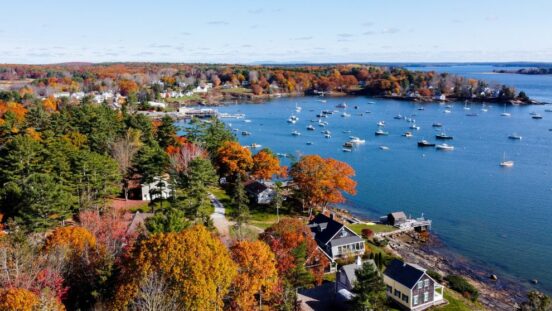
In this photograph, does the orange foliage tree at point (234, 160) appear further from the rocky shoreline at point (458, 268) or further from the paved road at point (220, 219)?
the rocky shoreline at point (458, 268)

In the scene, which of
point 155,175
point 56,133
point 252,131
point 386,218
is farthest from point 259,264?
point 252,131

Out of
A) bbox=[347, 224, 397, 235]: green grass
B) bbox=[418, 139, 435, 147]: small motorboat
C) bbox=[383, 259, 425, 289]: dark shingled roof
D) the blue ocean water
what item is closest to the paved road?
bbox=[347, 224, 397, 235]: green grass

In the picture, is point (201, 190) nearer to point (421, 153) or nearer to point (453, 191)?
point (453, 191)

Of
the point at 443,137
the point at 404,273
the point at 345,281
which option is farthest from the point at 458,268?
the point at 443,137

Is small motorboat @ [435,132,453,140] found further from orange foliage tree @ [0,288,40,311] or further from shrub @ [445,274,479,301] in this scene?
orange foliage tree @ [0,288,40,311]

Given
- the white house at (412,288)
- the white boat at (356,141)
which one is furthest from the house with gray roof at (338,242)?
the white boat at (356,141)
